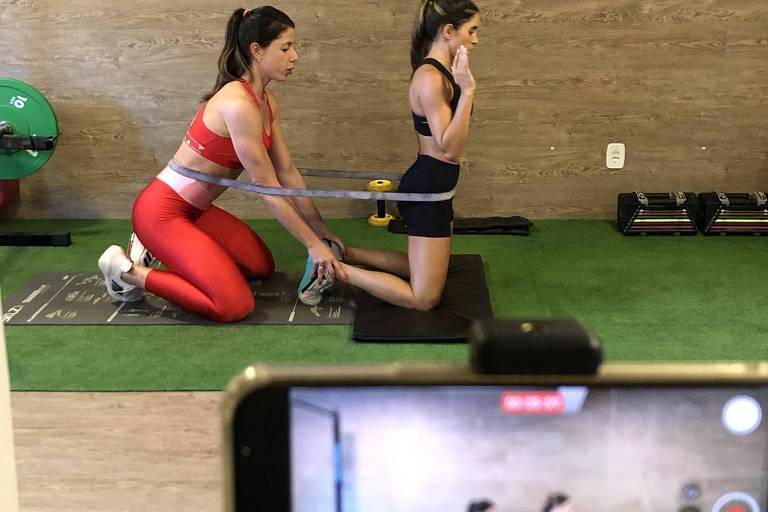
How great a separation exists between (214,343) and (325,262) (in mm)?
487

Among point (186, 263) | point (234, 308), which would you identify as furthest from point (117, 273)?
point (234, 308)

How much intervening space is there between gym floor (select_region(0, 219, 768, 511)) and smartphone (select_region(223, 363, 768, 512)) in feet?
5.38

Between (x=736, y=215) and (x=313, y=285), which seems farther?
(x=736, y=215)

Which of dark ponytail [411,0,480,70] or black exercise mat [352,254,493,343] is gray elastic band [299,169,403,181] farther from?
dark ponytail [411,0,480,70]

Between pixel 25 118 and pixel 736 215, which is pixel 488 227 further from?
pixel 25 118

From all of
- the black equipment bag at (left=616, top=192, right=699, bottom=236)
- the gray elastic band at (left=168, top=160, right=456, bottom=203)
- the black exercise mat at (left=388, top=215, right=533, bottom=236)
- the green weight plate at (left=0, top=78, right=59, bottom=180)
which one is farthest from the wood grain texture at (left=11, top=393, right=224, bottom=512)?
the black equipment bag at (left=616, top=192, right=699, bottom=236)

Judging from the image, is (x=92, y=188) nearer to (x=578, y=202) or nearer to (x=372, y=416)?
(x=578, y=202)

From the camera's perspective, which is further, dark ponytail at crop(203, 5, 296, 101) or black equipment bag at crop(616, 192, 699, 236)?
black equipment bag at crop(616, 192, 699, 236)

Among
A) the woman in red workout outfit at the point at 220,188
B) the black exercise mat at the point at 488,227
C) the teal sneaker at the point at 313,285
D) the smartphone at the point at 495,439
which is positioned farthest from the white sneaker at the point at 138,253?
the smartphone at the point at 495,439

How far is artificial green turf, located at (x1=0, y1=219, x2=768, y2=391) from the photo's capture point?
288 centimetres

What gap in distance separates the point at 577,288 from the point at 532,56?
1.28 metres

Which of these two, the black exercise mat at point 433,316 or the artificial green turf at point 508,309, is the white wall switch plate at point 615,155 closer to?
the artificial green turf at point 508,309

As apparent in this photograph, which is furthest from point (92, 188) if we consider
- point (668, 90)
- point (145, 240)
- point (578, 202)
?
point (668, 90)

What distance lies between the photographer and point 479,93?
4277 mm
